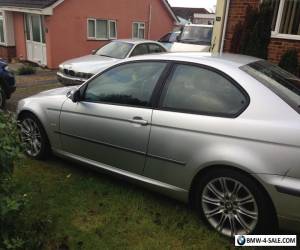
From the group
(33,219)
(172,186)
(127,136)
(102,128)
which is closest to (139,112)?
(127,136)

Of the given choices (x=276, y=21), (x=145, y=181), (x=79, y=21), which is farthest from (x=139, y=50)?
(x=145, y=181)

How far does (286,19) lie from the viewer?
25.9 ft

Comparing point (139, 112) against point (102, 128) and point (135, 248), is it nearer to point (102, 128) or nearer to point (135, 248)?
point (102, 128)

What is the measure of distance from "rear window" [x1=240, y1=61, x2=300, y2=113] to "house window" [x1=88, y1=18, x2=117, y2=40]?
13940 millimetres

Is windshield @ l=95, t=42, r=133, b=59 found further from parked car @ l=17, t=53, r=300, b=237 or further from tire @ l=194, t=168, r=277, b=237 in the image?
tire @ l=194, t=168, r=277, b=237

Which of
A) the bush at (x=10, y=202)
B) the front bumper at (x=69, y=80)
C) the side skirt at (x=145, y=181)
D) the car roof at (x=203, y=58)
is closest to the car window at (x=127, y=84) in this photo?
the car roof at (x=203, y=58)

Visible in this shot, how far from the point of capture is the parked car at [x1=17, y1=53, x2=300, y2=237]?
286 centimetres

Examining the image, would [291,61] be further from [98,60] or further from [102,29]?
[102,29]

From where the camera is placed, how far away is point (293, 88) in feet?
11.2

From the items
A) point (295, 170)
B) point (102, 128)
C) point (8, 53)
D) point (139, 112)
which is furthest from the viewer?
point (8, 53)

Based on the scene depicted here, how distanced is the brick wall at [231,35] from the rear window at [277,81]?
14.5ft

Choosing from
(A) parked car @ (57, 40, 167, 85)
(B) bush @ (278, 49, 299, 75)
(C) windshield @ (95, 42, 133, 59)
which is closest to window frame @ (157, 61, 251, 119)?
(B) bush @ (278, 49, 299, 75)

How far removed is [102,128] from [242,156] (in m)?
1.65

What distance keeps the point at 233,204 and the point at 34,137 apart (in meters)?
2.94
